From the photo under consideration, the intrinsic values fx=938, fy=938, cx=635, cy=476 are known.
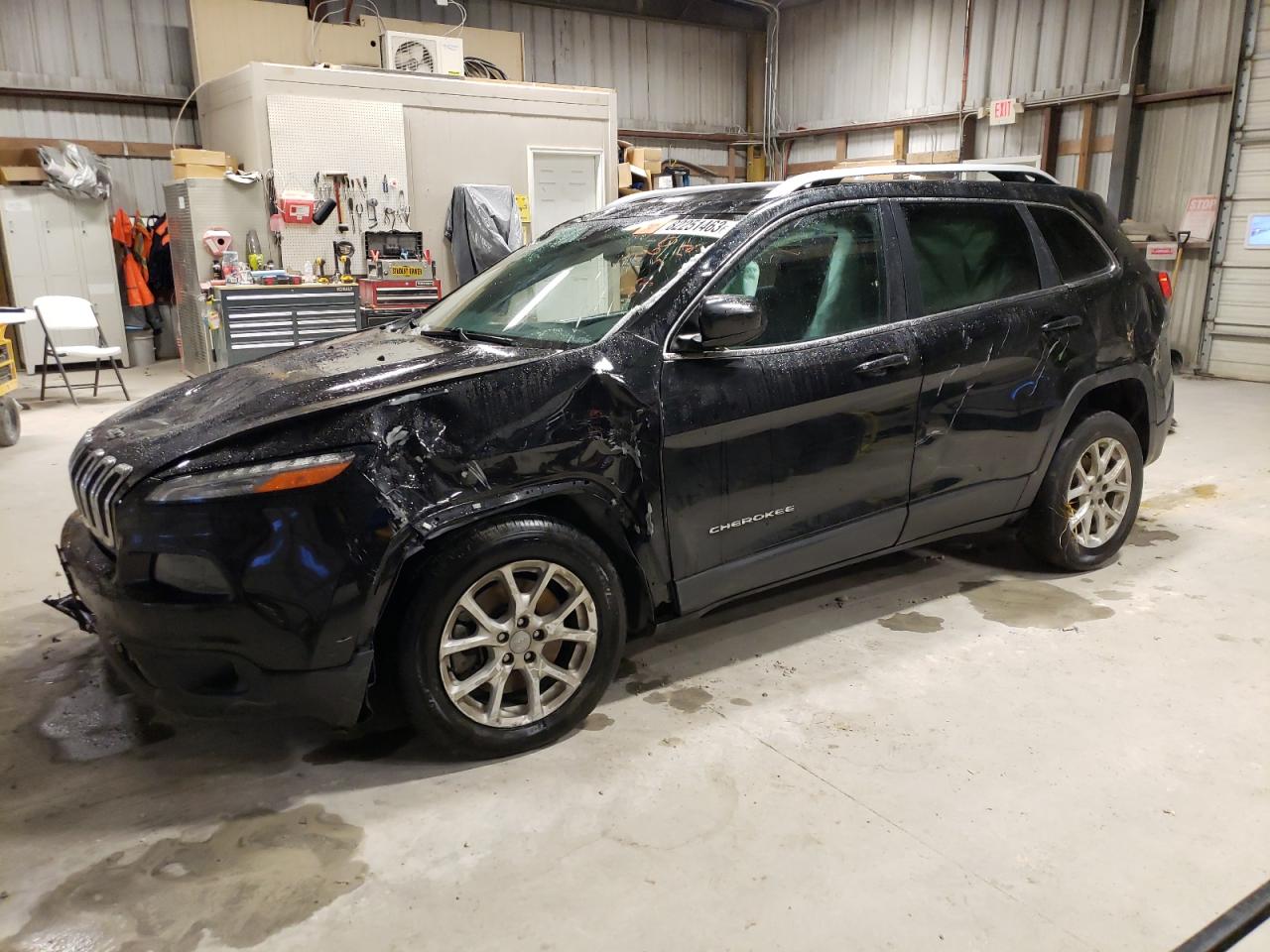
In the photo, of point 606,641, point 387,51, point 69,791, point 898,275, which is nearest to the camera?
point 69,791

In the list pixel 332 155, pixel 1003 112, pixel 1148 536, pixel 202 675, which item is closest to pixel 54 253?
pixel 332 155

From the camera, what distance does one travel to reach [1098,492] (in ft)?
12.4

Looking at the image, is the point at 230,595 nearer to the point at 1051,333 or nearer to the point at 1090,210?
the point at 1051,333

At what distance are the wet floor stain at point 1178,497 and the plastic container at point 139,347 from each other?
1016 centimetres

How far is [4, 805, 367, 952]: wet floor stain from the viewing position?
1.90 meters

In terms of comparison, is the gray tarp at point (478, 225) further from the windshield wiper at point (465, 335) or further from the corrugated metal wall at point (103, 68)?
the windshield wiper at point (465, 335)

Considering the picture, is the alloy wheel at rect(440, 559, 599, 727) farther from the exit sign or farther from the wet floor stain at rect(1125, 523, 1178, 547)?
the exit sign

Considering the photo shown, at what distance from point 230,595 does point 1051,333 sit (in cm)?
287

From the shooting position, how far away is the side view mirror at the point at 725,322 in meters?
2.55

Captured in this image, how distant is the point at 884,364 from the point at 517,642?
1450 mm

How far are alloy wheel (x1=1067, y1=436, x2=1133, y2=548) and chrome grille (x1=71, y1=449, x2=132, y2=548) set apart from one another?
10.6 feet

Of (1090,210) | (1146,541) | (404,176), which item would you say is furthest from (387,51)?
(1146,541)

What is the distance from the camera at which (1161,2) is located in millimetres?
9742

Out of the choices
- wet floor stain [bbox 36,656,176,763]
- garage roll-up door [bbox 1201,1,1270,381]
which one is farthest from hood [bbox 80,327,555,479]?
garage roll-up door [bbox 1201,1,1270,381]
